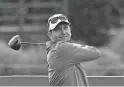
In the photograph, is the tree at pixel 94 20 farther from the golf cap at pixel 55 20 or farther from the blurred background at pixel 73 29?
the golf cap at pixel 55 20

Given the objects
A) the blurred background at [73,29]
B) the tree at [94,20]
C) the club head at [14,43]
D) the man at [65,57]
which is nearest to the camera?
the man at [65,57]

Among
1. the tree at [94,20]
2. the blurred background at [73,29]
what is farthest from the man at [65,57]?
the tree at [94,20]

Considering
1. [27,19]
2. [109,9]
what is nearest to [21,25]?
[27,19]

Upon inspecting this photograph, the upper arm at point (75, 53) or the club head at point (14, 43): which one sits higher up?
the club head at point (14, 43)

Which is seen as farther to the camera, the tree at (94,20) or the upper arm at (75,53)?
the tree at (94,20)

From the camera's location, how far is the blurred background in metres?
6.30

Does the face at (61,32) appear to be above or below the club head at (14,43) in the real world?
Result: above

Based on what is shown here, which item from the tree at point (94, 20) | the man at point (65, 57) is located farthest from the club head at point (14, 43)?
the tree at point (94, 20)

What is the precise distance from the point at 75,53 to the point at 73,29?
4.57m

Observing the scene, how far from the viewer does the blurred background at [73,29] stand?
20.7 feet

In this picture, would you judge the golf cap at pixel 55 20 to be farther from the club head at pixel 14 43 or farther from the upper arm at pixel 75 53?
the club head at pixel 14 43

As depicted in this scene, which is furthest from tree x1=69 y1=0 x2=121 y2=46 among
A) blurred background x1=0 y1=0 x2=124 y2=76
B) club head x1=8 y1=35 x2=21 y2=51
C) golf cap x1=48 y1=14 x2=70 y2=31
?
golf cap x1=48 y1=14 x2=70 y2=31

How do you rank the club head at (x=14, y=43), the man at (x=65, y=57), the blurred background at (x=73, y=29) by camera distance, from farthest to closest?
1. the blurred background at (x=73, y=29)
2. the club head at (x=14, y=43)
3. the man at (x=65, y=57)

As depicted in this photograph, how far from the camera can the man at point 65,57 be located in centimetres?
182
